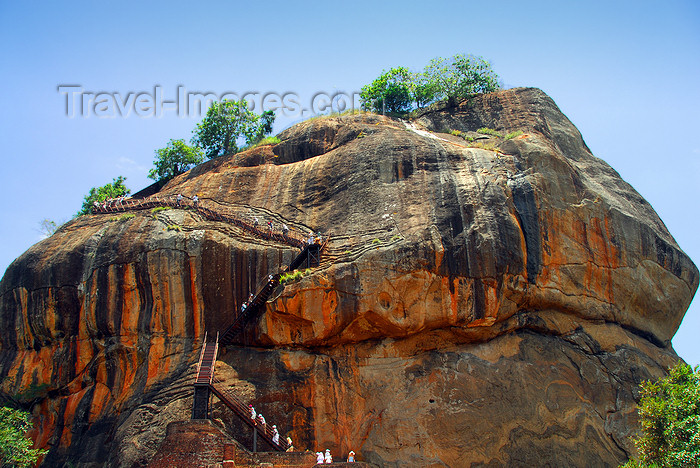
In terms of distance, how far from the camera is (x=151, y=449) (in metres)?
22.3

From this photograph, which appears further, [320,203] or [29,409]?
[320,203]

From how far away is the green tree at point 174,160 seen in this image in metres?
39.2

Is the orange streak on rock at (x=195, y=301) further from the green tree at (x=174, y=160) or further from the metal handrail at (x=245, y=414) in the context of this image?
the green tree at (x=174, y=160)

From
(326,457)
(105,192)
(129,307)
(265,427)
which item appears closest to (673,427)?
(326,457)

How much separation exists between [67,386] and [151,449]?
6.33 m

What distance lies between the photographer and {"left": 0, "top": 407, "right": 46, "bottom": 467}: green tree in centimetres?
2327

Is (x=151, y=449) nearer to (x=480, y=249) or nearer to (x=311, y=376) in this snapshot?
(x=311, y=376)

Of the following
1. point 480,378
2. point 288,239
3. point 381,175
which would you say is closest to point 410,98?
point 381,175

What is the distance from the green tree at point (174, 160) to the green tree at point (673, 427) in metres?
28.1

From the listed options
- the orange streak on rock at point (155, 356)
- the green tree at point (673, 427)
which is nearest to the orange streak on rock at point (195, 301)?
the orange streak on rock at point (155, 356)

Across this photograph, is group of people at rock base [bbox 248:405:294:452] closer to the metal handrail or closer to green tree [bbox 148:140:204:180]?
the metal handrail

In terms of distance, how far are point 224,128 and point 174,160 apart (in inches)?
153

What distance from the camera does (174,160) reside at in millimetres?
39469

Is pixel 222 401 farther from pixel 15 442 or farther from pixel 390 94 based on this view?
pixel 390 94
